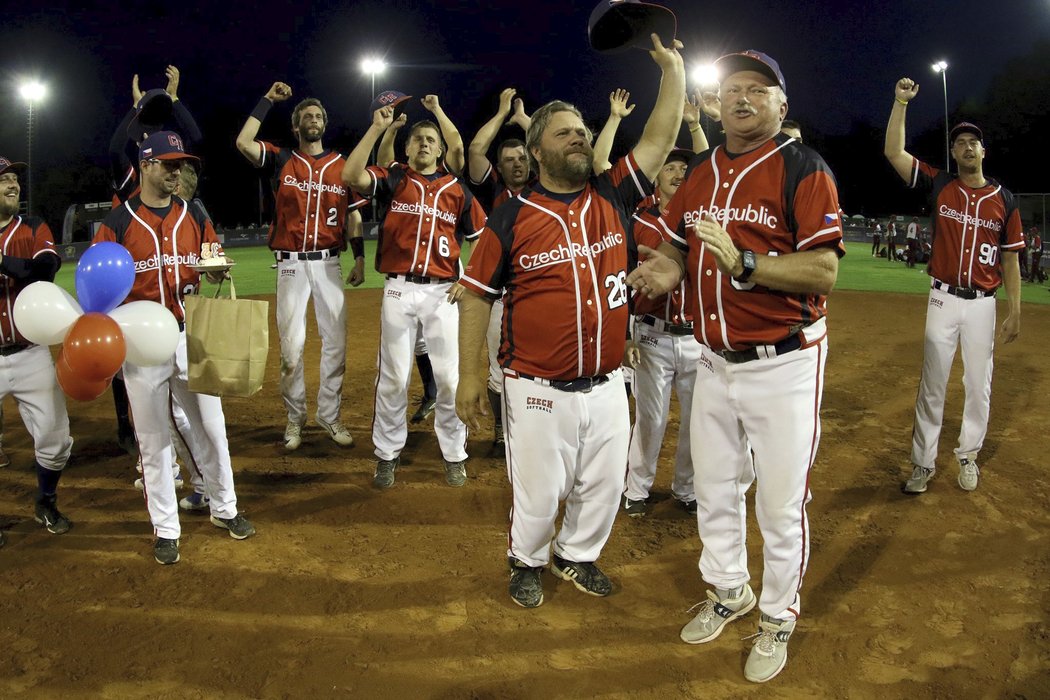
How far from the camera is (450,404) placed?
6.25 metres

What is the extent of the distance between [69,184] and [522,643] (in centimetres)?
5487

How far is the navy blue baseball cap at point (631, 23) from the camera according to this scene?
3938 millimetres

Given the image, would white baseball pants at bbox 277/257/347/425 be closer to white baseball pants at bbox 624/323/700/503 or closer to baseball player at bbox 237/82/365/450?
baseball player at bbox 237/82/365/450

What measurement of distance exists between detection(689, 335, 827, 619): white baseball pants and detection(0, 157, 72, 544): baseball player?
168 inches

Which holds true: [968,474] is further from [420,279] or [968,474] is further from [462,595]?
[420,279]

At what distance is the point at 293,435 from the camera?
23.0 ft

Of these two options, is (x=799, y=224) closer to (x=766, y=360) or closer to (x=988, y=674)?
(x=766, y=360)

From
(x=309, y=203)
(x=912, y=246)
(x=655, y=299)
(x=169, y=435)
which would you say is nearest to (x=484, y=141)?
(x=309, y=203)

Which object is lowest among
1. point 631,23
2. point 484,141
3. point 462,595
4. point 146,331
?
point 462,595

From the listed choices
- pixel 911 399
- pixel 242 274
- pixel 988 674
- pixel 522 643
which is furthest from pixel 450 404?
pixel 242 274


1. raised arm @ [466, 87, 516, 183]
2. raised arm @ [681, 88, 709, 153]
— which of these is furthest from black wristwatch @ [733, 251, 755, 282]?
raised arm @ [466, 87, 516, 183]

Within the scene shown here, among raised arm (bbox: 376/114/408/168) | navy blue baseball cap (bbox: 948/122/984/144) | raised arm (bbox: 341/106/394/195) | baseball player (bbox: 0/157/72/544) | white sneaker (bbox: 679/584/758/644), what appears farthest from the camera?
raised arm (bbox: 376/114/408/168)

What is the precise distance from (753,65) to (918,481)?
12.4 ft

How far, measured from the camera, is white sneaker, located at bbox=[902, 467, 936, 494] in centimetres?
577
